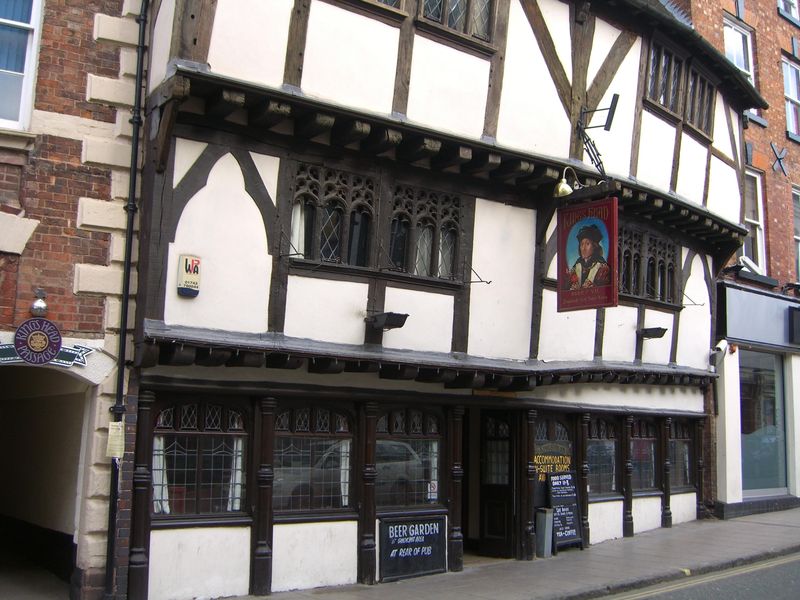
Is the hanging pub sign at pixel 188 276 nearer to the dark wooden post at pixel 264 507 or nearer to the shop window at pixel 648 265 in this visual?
the dark wooden post at pixel 264 507

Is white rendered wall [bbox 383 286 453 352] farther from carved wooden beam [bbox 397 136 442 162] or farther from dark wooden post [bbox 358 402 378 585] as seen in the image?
carved wooden beam [bbox 397 136 442 162]

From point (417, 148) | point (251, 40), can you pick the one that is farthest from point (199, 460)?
point (251, 40)

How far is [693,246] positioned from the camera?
1541 cm

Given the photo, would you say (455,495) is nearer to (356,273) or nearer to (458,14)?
(356,273)

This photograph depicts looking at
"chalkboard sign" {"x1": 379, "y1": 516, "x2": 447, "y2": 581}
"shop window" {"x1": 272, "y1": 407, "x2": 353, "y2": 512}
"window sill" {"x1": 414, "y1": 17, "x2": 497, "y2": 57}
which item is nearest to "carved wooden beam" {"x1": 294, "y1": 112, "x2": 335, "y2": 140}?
"window sill" {"x1": 414, "y1": 17, "x2": 497, "y2": 57}

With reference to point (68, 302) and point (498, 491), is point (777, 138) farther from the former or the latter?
point (68, 302)

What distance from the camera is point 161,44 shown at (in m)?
8.77

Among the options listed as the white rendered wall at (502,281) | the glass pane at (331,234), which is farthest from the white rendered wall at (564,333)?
the glass pane at (331,234)

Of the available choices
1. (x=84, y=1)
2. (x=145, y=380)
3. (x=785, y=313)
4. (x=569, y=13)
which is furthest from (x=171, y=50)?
(x=785, y=313)

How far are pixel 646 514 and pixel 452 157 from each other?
7.38m

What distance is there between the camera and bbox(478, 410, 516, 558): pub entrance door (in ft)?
39.4

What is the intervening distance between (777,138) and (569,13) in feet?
29.0

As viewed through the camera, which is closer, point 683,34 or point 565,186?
point 565,186

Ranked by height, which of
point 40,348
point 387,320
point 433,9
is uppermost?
point 433,9
